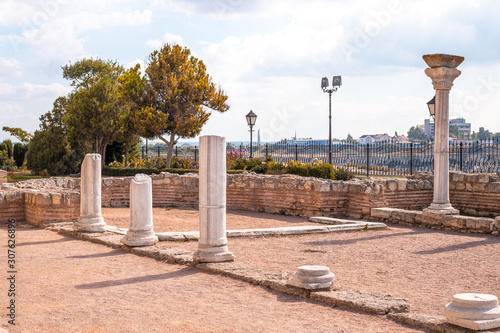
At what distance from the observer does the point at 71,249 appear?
8.77 m

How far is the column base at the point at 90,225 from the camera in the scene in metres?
10.2

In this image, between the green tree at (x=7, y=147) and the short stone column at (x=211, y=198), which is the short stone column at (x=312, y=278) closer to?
the short stone column at (x=211, y=198)

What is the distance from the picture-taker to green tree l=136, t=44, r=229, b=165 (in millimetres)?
28500

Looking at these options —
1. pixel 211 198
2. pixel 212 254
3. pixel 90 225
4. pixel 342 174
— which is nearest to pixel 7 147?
pixel 342 174

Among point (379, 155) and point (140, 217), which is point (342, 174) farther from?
point (140, 217)

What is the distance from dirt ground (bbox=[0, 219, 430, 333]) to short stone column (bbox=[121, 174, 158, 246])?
3.16 ft

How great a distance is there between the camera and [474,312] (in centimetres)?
444

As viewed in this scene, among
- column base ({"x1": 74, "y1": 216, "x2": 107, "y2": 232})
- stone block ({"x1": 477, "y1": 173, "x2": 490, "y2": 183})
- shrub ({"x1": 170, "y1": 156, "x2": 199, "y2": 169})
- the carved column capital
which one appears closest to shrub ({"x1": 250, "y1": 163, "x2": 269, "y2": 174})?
shrub ({"x1": 170, "y1": 156, "x2": 199, "y2": 169})

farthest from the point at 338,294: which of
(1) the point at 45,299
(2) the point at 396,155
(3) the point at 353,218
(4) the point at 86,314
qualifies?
(2) the point at 396,155

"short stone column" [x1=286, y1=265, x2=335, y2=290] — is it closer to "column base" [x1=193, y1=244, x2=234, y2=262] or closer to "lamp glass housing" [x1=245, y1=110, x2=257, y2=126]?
"column base" [x1=193, y1=244, x2=234, y2=262]

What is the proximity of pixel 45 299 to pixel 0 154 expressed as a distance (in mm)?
29771

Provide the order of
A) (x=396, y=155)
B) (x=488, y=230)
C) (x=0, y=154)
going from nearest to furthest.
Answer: (x=488, y=230) < (x=396, y=155) < (x=0, y=154)

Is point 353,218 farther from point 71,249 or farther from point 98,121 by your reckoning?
point 98,121

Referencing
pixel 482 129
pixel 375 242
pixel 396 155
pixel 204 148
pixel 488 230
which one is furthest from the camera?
pixel 482 129
